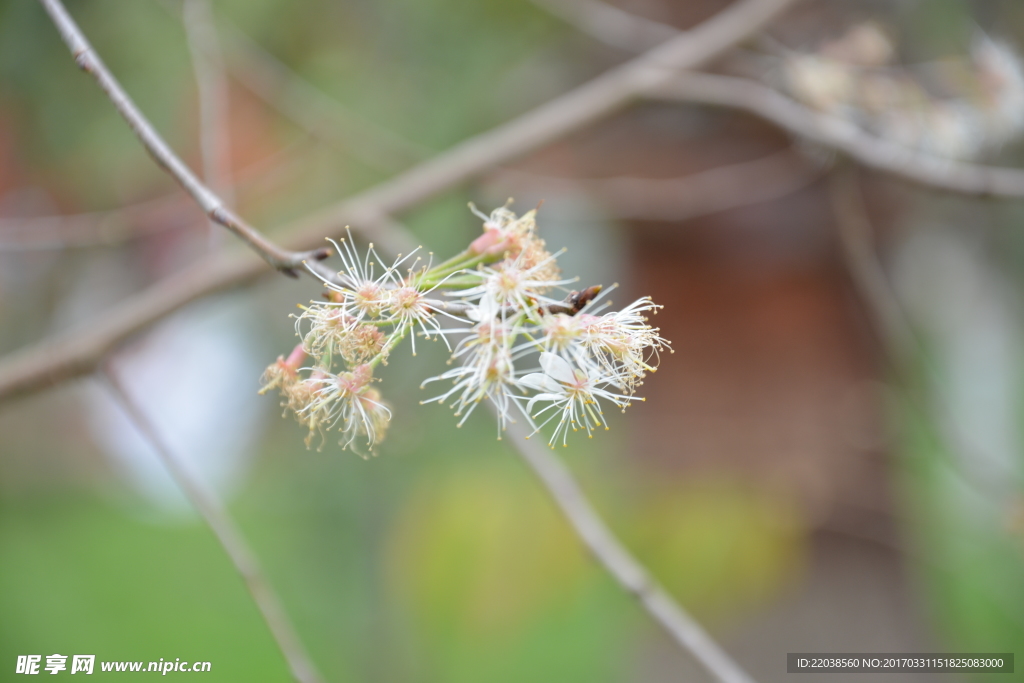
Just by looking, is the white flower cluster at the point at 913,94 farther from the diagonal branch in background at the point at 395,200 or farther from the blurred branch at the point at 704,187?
the blurred branch at the point at 704,187

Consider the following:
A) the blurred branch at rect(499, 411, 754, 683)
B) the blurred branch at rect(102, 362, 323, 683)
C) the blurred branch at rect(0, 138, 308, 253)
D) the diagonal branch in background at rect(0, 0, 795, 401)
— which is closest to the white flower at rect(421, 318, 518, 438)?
the blurred branch at rect(499, 411, 754, 683)

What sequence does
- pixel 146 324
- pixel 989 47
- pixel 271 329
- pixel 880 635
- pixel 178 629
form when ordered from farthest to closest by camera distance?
pixel 880 635
pixel 271 329
pixel 178 629
pixel 989 47
pixel 146 324

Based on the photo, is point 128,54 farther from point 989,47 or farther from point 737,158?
point 737,158

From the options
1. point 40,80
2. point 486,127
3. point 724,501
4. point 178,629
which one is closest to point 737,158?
point 486,127

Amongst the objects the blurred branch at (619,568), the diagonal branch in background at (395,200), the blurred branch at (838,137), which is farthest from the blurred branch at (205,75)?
the blurred branch at (838,137)

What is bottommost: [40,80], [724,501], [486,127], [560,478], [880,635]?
[560,478]

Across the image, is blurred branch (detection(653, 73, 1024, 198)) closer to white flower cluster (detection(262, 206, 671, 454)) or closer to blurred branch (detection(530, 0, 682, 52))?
blurred branch (detection(530, 0, 682, 52))
